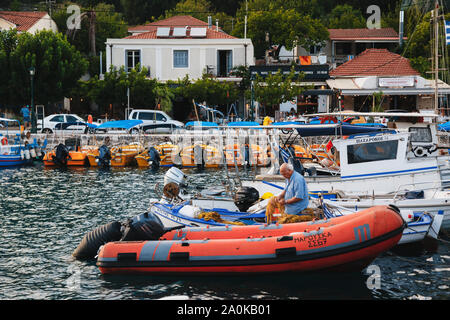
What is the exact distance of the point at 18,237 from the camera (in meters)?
17.5

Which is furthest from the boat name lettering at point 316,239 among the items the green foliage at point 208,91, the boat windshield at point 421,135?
the green foliage at point 208,91

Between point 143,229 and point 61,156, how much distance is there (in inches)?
885

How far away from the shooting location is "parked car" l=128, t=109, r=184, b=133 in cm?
3984

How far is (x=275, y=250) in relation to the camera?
41.0 ft

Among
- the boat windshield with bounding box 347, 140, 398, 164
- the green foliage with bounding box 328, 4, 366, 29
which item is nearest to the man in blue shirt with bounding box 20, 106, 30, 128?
the boat windshield with bounding box 347, 140, 398, 164

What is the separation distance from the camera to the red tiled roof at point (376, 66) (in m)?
47.9

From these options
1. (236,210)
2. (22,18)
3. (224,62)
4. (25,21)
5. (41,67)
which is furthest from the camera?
(22,18)

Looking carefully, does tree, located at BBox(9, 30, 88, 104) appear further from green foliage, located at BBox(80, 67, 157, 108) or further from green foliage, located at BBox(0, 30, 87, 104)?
green foliage, located at BBox(80, 67, 157, 108)

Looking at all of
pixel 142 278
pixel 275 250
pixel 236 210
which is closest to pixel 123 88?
pixel 236 210

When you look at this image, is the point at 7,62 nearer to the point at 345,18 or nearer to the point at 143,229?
the point at 143,229

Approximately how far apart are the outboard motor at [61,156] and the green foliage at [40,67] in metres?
9.42

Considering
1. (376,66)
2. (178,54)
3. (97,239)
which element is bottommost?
(97,239)
